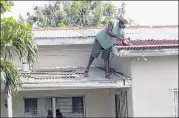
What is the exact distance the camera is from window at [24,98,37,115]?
41.3ft

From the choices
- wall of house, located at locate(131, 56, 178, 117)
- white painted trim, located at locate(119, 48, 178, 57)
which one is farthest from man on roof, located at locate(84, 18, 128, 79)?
wall of house, located at locate(131, 56, 178, 117)

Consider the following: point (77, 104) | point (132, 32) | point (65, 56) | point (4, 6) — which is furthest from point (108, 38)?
point (4, 6)

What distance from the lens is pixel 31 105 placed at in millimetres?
12602

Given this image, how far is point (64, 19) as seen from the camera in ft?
94.2

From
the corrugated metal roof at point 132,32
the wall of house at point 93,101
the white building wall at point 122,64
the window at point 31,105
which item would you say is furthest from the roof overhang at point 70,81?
the corrugated metal roof at point 132,32

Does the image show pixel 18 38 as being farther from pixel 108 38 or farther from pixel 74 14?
pixel 74 14

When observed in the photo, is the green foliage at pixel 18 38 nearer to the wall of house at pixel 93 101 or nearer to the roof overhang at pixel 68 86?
the roof overhang at pixel 68 86

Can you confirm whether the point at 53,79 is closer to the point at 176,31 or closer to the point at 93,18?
the point at 176,31

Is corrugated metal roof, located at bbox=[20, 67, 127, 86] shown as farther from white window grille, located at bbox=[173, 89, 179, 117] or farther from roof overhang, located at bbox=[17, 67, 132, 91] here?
white window grille, located at bbox=[173, 89, 179, 117]

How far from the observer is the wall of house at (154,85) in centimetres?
1018

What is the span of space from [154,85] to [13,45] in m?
3.46

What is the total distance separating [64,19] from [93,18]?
76.0 inches

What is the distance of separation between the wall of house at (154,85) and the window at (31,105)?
11.5 feet

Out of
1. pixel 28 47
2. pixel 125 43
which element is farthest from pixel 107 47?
pixel 28 47
